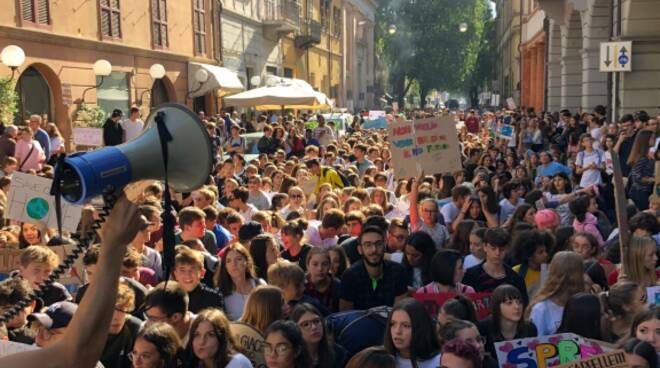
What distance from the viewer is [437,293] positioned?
622 centimetres

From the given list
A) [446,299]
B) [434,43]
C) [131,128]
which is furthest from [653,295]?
[434,43]

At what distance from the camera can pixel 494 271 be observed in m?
6.69

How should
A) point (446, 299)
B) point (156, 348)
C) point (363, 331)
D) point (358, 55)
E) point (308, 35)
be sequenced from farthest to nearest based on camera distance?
point (358, 55) < point (308, 35) < point (446, 299) < point (363, 331) < point (156, 348)

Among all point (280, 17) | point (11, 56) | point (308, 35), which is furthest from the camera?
point (308, 35)

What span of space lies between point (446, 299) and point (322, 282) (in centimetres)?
108

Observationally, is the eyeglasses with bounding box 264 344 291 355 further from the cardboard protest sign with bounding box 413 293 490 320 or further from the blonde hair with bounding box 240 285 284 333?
the cardboard protest sign with bounding box 413 293 490 320

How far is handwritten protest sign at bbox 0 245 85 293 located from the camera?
6.88 metres

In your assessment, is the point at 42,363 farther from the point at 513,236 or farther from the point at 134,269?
the point at 513,236

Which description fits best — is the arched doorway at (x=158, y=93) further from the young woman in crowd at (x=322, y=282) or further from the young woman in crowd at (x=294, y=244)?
the young woman in crowd at (x=322, y=282)

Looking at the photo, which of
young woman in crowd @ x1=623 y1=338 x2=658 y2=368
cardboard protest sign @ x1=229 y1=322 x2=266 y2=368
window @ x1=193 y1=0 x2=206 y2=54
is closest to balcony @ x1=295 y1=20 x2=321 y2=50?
window @ x1=193 y1=0 x2=206 y2=54

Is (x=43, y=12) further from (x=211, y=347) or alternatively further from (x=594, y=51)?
(x=211, y=347)

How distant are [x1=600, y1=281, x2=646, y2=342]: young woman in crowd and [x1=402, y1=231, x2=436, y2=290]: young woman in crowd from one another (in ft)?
5.94

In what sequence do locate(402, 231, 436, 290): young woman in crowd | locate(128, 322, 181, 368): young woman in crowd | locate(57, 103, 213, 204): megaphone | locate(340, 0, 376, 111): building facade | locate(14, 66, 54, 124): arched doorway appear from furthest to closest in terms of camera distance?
locate(340, 0, 376, 111): building facade
locate(14, 66, 54, 124): arched doorway
locate(402, 231, 436, 290): young woman in crowd
locate(128, 322, 181, 368): young woman in crowd
locate(57, 103, 213, 204): megaphone

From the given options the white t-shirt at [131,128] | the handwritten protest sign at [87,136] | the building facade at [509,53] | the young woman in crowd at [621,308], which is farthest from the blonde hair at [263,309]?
the building facade at [509,53]
